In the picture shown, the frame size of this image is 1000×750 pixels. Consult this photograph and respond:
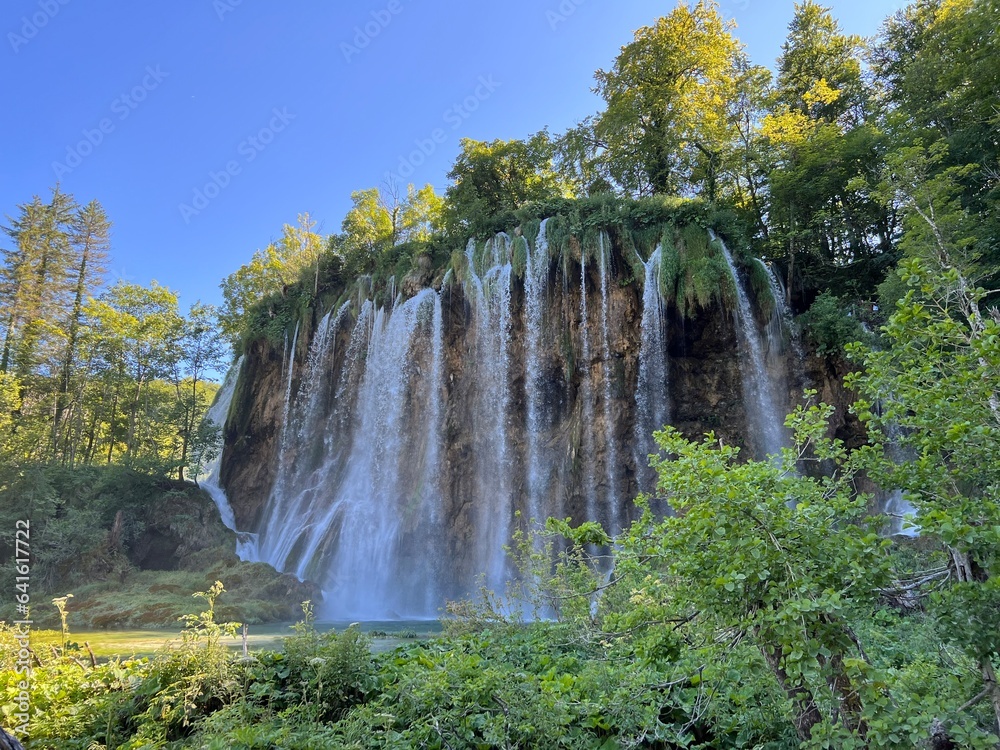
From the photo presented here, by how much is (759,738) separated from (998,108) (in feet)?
63.8

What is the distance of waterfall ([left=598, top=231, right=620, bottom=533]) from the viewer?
17.1 metres

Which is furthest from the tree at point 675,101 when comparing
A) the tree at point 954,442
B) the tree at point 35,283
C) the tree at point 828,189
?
the tree at point 35,283

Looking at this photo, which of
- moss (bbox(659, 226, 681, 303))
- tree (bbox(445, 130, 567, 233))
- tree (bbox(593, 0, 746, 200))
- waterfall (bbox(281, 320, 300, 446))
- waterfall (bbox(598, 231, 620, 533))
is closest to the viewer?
waterfall (bbox(598, 231, 620, 533))

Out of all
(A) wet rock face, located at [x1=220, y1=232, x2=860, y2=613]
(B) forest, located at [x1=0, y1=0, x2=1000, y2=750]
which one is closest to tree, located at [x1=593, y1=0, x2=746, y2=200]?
(B) forest, located at [x1=0, y1=0, x2=1000, y2=750]

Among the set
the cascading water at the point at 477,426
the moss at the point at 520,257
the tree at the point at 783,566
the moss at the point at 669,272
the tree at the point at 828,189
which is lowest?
the tree at the point at 783,566

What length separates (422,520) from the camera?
19562 mm

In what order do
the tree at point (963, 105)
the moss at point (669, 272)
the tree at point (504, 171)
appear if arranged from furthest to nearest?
1. the tree at point (504, 171)
2. the moss at point (669, 272)
3. the tree at point (963, 105)

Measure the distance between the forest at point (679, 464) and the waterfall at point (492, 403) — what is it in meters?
2.33

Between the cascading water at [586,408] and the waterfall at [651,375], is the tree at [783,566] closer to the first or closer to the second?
the cascading water at [586,408]

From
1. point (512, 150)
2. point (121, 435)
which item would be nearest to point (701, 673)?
point (512, 150)

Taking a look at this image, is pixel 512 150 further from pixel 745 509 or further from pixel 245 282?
pixel 745 509

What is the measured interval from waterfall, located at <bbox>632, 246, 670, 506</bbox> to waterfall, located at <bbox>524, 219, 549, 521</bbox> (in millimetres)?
3291

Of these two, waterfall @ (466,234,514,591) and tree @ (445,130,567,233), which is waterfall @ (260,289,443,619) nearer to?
waterfall @ (466,234,514,591)

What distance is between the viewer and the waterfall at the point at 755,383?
16.9 metres
